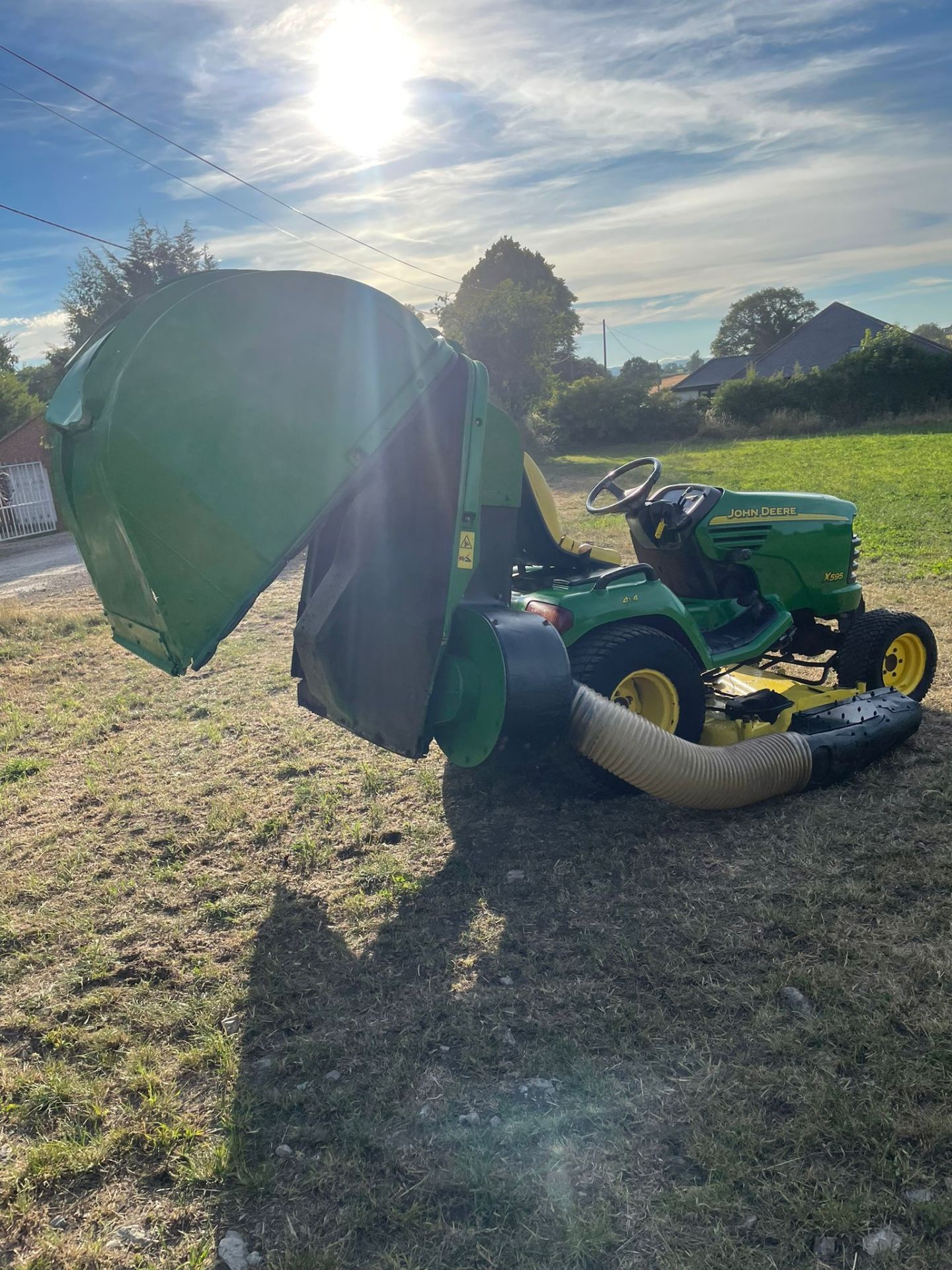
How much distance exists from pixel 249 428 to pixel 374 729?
1.30m

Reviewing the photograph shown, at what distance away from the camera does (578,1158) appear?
2.10 meters

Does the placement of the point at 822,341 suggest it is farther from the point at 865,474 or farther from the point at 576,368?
the point at 865,474

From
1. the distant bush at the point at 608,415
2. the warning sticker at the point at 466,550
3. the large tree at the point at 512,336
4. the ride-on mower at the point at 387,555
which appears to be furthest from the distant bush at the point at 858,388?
the warning sticker at the point at 466,550

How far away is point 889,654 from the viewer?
5133mm

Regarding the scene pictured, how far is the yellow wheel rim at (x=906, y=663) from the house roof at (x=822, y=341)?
39.5 m

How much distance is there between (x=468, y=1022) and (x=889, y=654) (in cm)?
367

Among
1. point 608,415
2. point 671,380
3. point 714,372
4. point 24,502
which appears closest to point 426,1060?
point 24,502

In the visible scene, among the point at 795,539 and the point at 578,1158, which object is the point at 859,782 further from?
the point at 578,1158

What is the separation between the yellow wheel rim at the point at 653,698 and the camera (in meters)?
3.95

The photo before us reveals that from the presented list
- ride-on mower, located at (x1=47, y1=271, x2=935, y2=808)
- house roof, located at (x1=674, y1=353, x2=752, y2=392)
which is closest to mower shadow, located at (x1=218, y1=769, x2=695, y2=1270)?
ride-on mower, located at (x1=47, y1=271, x2=935, y2=808)

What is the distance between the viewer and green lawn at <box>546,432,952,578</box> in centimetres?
978

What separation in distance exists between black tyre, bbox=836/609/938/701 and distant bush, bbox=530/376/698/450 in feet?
89.7

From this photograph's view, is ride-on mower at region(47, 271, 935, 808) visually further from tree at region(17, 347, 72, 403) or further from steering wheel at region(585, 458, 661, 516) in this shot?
tree at region(17, 347, 72, 403)

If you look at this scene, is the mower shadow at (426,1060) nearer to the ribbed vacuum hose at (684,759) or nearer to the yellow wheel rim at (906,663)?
A: the ribbed vacuum hose at (684,759)
